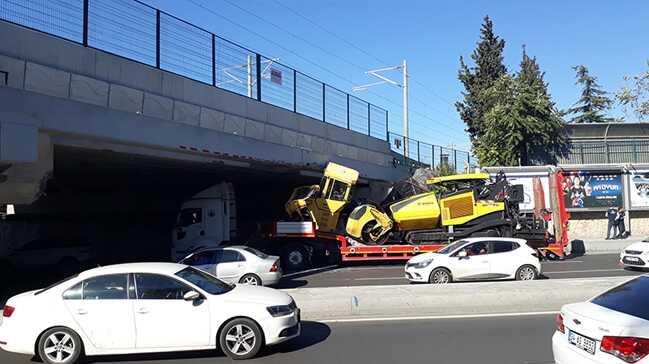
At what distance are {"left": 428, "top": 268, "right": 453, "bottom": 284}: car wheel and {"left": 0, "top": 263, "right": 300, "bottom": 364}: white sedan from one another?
8262 millimetres

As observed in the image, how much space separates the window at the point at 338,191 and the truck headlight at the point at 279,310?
48.8 ft

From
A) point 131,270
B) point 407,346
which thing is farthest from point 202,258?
point 407,346

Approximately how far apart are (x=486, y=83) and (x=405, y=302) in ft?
114

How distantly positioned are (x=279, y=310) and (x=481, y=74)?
1510 inches

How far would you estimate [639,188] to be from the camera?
29.5 m

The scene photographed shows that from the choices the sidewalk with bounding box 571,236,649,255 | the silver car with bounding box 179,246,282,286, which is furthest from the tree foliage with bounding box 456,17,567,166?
the silver car with bounding box 179,246,282,286

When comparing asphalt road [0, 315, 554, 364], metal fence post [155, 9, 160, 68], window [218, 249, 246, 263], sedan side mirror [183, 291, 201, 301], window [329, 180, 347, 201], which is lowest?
asphalt road [0, 315, 554, 364]

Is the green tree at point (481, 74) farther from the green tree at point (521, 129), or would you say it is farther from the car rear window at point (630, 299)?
the car rear window at point (630, 299)

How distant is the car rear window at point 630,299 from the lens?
5.39 metres

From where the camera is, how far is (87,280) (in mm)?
8000

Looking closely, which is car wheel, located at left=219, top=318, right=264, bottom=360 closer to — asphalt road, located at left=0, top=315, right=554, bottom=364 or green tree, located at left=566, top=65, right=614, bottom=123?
asphalt road, located at left=0, top=315, right=554, bottom=364

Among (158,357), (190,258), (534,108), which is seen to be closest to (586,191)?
(534,108)

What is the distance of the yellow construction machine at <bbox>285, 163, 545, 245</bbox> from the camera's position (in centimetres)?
2191

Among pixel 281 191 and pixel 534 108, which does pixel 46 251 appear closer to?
pixel 281 191
